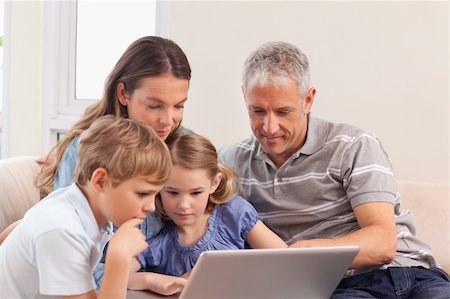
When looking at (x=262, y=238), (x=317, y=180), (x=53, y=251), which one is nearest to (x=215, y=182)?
(x=262, y=238)

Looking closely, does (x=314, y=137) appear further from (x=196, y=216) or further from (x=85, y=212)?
(x=85, y=212)

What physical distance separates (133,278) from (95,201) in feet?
1.01

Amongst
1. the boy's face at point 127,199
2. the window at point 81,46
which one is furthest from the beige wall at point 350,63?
the boy's face at point 127,199

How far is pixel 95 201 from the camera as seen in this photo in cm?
180

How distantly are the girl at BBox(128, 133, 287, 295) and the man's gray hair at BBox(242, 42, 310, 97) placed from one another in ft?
0.80

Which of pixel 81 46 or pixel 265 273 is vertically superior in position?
pixel 81 46

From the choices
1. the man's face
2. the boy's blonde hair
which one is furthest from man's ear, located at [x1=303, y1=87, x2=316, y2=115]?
the boy's blonde hair

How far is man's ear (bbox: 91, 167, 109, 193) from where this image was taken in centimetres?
176

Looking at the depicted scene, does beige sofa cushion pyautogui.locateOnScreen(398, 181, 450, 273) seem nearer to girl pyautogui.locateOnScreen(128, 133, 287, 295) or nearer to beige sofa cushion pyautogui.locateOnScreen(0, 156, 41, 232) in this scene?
girl pyautogui.locateOnScreen(128, 133, 287, 295)

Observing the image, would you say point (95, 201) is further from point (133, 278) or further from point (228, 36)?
point (228, 36)

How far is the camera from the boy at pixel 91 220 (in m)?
1.70

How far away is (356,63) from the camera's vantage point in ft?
9.93

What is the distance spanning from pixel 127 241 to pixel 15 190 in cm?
80

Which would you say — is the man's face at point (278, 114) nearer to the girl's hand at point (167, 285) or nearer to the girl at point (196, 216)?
the girl at point (196, 216)
